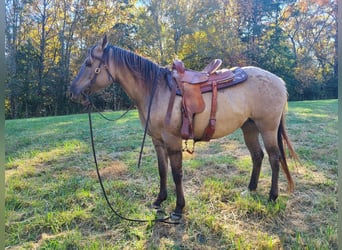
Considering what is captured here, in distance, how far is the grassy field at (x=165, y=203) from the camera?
6.33ft

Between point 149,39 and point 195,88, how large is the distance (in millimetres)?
9912

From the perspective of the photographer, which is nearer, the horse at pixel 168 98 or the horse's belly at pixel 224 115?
the horse at pixel 168 98

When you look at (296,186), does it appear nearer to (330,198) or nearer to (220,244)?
(330,198)

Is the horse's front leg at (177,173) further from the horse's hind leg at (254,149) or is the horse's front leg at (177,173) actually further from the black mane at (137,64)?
the horse's hind leg at (254,149)

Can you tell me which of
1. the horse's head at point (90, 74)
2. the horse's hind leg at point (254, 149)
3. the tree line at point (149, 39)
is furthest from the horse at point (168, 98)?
the tree line at point (149, 39)

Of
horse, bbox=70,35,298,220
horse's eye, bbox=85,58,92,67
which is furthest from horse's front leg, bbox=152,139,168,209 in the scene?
horse's eye, bbox=85,58,92,67

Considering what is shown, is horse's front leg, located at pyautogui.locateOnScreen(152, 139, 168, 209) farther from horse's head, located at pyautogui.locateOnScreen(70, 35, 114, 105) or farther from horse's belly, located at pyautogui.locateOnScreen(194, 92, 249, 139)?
horse's head, located at pyautogui.locateOnScreen(70, 35, 114, 105)

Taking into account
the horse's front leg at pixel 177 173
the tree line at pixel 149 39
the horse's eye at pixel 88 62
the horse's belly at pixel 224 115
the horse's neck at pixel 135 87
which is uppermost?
the tree line at pixel 149 39

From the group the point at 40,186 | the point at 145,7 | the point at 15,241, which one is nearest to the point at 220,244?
the point at 15,241

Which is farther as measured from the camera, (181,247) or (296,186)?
(296,186)

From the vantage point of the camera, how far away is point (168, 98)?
2.21 metres

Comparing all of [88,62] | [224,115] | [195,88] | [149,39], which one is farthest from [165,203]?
[149,39]

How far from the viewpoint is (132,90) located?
2303 mm

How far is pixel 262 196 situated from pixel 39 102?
10.8 meters
